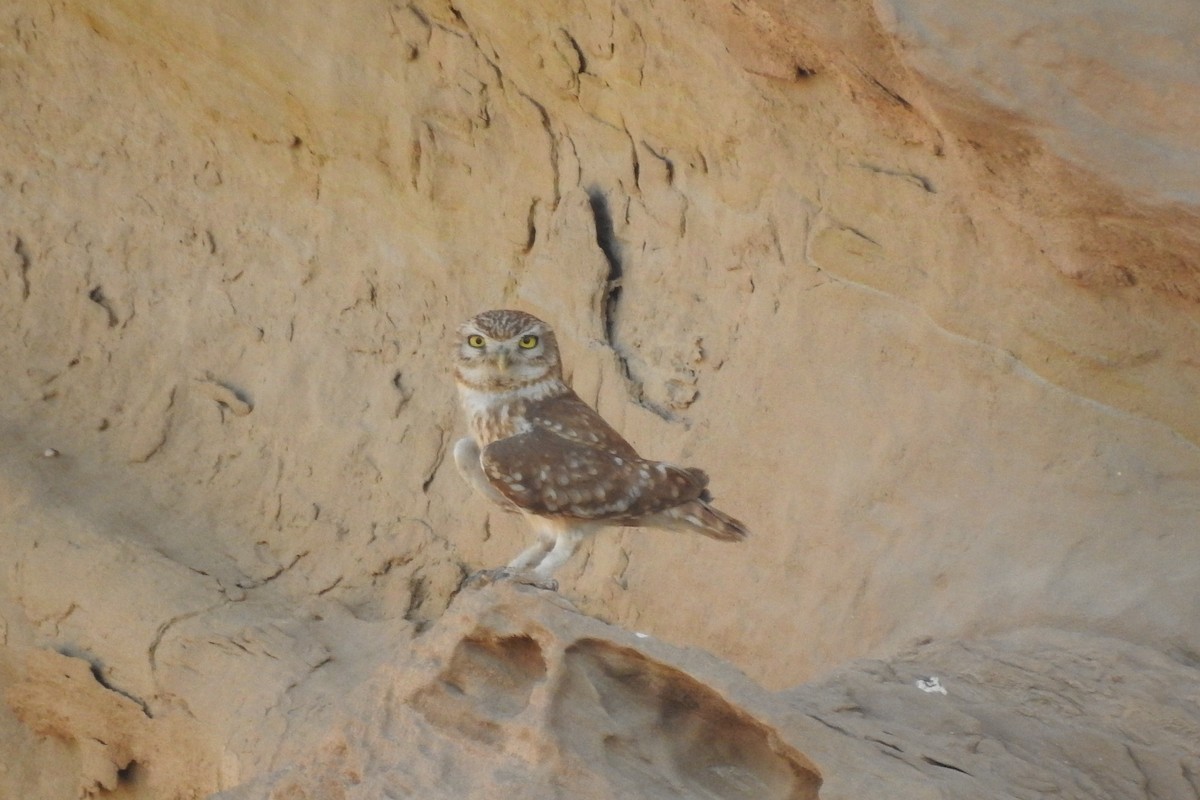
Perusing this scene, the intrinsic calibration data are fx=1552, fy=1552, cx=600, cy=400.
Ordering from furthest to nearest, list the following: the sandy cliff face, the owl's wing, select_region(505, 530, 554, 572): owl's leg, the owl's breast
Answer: the owl's breast
select_region(505, 530, 554, 572): owl's leg
the owl's wing
the sandy cliff face

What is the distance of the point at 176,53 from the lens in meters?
7.29

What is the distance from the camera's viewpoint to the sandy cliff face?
410 centimetres

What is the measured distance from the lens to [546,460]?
495 centimetres

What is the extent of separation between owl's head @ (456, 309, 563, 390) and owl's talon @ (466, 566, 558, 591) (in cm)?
93

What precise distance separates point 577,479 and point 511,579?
71 cm

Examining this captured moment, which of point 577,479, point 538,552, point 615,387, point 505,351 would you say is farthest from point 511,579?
point 615,387

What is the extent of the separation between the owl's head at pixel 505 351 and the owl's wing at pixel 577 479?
329mm

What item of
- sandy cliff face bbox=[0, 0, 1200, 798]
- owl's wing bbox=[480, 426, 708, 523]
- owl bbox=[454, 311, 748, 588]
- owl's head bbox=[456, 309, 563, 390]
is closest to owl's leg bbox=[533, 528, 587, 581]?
owl bbox=[454, 311, 748, 588]

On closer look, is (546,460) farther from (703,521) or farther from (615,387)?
(615,387)

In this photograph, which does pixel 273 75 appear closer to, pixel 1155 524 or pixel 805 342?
pixel 805 342

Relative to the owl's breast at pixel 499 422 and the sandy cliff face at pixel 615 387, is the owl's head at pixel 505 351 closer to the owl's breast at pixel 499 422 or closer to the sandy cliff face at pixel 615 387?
the owl's breast at pixel 499 422

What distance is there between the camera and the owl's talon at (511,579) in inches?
169

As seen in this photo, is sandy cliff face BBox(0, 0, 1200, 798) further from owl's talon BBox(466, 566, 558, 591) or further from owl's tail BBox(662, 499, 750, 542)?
owl's tail BBox(662, 499, 750, 542)

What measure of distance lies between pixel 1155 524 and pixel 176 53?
4.83 m
